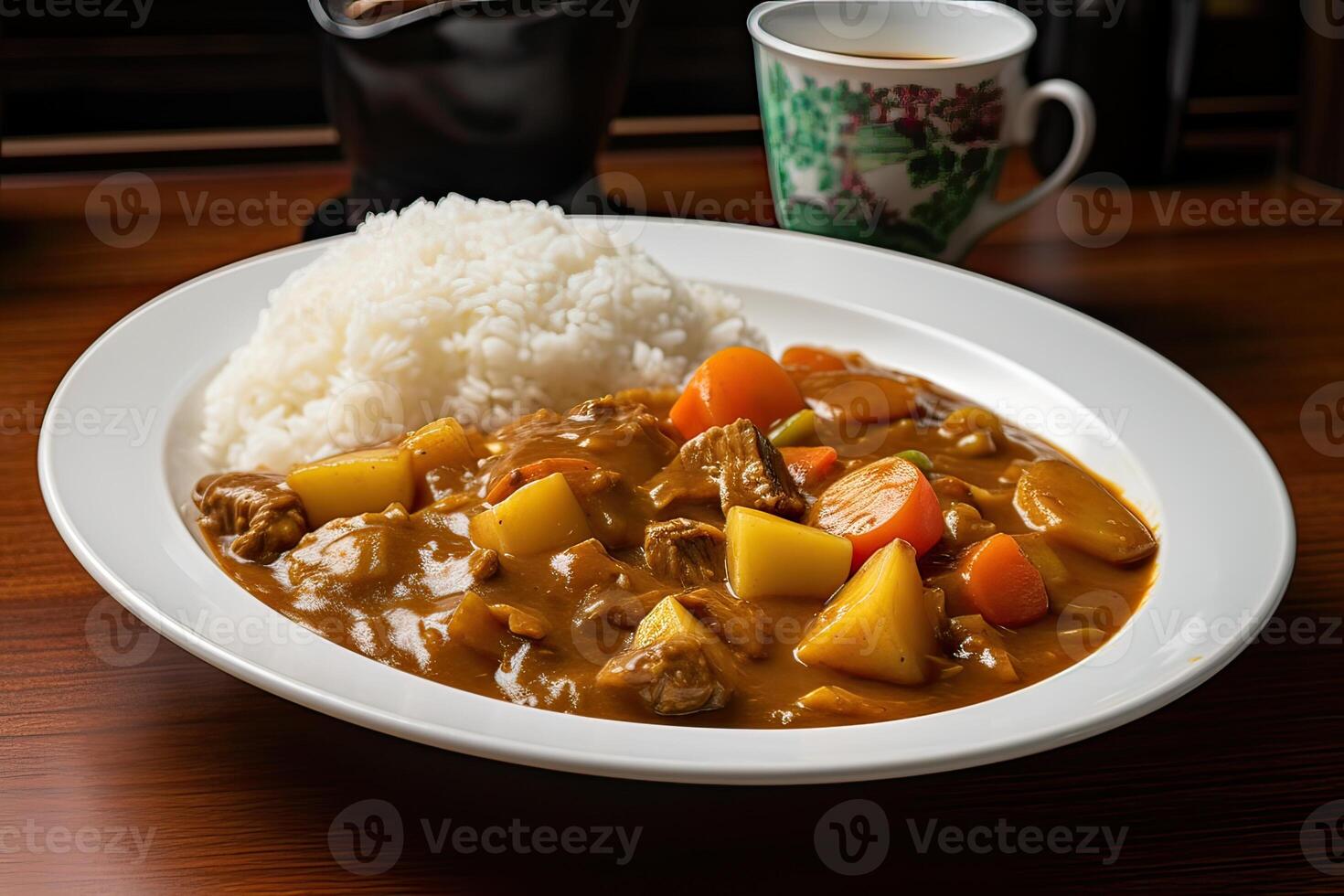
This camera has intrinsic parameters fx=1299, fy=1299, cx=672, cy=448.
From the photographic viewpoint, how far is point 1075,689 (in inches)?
53.5

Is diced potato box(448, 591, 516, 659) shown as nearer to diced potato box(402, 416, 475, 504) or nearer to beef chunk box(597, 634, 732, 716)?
beef chunk box(597, 634, 732, 716)

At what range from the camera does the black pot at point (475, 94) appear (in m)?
2.58

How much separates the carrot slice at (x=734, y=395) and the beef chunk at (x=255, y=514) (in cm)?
63

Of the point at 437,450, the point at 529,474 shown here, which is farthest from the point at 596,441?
the point at 437,450

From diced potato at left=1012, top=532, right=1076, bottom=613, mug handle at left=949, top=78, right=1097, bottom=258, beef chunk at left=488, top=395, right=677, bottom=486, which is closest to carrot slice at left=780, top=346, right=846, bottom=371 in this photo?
beef chunk at left=488, top=395, right=677, bottom=486

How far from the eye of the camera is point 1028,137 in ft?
8.94

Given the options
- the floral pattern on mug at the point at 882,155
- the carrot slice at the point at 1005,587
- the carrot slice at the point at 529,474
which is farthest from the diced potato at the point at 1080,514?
the floral pattern on mug at the point at 882,155

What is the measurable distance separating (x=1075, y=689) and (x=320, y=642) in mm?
799

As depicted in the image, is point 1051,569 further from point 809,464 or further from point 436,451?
point 436,451

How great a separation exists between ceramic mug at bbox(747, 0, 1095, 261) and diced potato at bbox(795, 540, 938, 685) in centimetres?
126

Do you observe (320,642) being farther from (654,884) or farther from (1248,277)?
(1248,277)

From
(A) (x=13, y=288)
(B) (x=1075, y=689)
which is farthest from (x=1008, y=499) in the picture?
(A) (x=13, y=288)

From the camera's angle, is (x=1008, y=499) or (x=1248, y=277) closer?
(x=1008, y=499)

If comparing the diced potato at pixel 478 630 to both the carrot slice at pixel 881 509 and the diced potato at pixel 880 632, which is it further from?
the carrot slice at pixel 881 509
